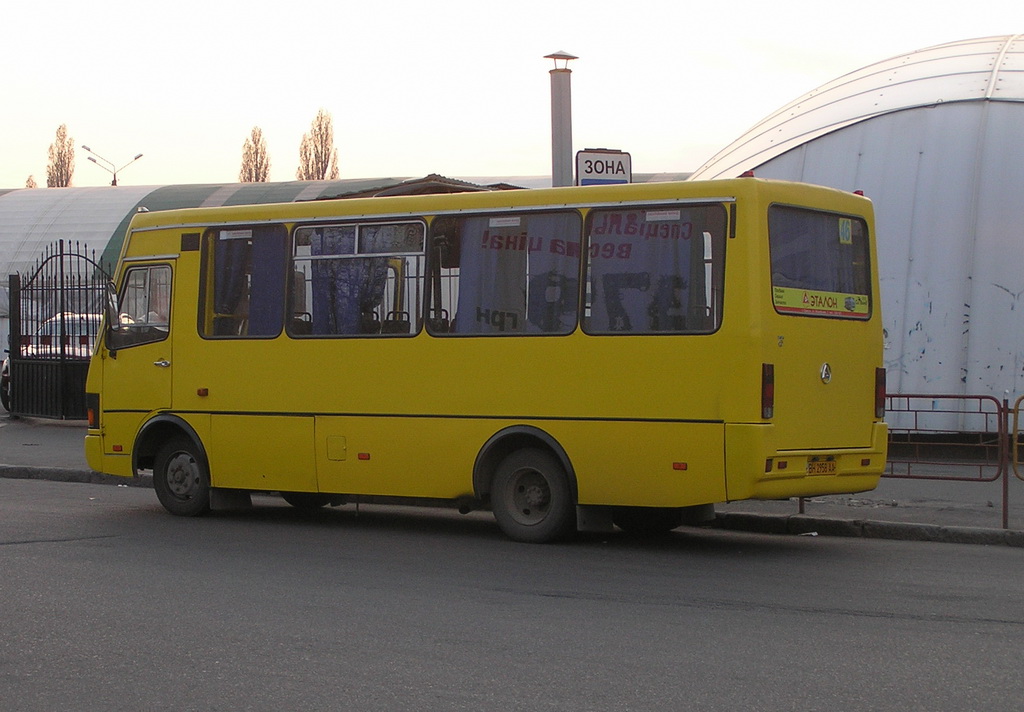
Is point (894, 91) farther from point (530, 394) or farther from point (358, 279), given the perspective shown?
point (530, 394)

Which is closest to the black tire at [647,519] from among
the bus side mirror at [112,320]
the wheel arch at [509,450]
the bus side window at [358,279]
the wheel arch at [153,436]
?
the wheel arch at [509,450]

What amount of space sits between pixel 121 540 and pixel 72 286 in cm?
1255

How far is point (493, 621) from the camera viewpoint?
24.9 feet

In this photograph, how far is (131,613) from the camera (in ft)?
25.5

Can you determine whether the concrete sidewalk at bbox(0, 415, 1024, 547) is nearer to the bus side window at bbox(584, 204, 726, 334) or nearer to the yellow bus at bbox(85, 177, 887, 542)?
the yellow bus at bbox(85, 177, 887, 542)

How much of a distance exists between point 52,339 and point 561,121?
12021 millimetres

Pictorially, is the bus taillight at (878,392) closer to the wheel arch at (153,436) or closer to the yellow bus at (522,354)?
the yellow bus at (522,354)

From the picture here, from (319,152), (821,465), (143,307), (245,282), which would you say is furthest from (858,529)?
(319,152)

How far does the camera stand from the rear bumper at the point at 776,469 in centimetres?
996

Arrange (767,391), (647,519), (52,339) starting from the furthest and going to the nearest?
(52,339) < (647,519) < (767,391)

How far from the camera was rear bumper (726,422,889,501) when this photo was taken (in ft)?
32.7

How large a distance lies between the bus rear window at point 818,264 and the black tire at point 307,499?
5.17 metres

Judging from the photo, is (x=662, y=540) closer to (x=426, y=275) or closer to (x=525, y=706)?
(x=426, y=275)

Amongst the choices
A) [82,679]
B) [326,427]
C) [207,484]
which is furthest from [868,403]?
[82,679]
